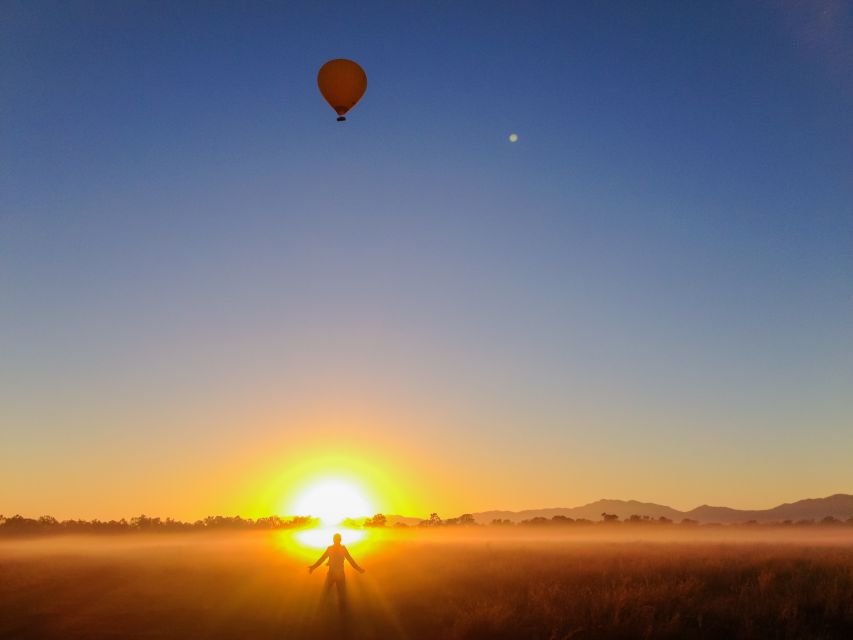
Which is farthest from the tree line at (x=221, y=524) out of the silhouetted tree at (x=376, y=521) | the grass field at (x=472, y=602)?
the grass field at (x=472, y=602)

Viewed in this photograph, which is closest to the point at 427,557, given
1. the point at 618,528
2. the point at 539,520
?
the point at 618,528

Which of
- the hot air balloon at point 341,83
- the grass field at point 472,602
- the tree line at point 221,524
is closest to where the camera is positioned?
the grass field at point 472,602

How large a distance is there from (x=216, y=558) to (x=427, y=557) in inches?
451

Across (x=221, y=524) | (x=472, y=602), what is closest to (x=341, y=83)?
(x=472, y=602)

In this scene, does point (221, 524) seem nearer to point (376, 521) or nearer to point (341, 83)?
point (376, 521)

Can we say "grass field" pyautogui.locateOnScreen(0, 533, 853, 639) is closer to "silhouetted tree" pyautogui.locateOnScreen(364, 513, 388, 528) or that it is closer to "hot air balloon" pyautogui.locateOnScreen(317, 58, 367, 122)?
"hot air balloon" pyautogui.locateOnScreen(317, 58, 367, 122)

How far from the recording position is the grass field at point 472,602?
16.7 meters

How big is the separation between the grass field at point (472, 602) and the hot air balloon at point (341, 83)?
14649mm

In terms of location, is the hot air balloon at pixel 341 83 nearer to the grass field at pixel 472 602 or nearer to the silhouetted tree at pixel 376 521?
the grass field at pixel 472 602

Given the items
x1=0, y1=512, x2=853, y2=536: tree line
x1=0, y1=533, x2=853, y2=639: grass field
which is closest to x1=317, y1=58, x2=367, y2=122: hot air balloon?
x1=0, y1=533, x2=853, y2=639: grass field

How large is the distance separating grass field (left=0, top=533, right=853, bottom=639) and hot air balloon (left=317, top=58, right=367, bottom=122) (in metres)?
14.6

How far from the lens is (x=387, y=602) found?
2020 cm

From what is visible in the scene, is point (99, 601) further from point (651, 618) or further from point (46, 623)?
point (651, 618)

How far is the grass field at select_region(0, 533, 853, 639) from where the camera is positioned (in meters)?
16.7
